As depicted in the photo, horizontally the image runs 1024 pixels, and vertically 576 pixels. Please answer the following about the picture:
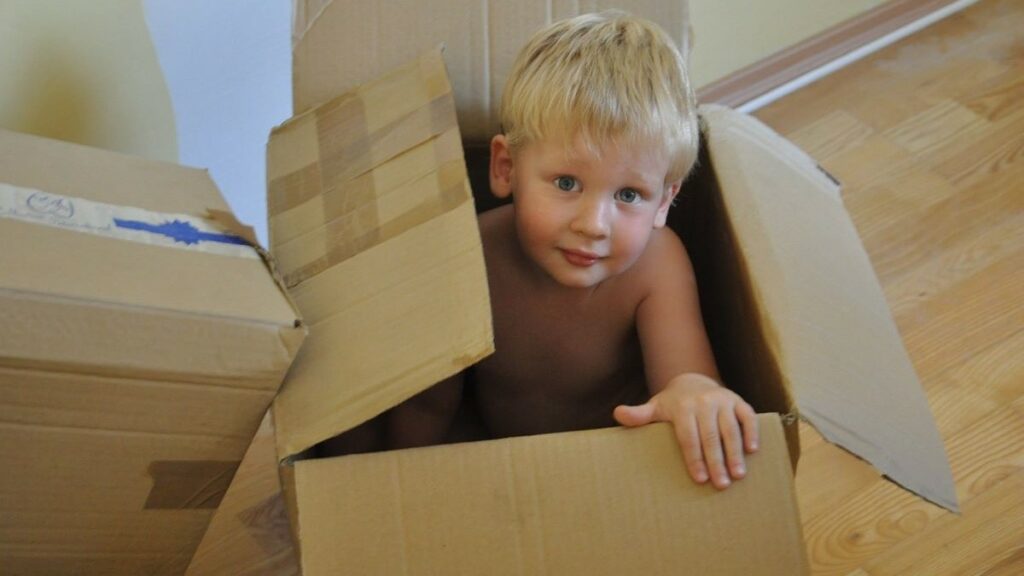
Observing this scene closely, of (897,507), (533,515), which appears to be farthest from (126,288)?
(897,507)

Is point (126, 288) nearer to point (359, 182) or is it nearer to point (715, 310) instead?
point (359, 182)

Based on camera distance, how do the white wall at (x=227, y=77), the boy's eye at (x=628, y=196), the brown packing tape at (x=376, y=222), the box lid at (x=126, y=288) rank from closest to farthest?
the box lid at (x=126, y=288), the brown packing tape at (x=376, y=222), the boy's eye at (x=628, y=196), the white wall at (x=227, y=77)

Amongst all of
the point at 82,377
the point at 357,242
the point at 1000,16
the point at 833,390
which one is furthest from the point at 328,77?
the point at 1000,16

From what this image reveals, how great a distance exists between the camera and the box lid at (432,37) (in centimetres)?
89

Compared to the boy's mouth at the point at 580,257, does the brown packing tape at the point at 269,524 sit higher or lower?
lower

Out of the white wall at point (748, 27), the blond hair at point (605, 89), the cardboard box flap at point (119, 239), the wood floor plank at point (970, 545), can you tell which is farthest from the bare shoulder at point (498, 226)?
the white wall at point (748, 27)

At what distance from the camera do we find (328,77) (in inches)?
35.2

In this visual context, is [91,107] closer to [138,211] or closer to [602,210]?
[138,211]

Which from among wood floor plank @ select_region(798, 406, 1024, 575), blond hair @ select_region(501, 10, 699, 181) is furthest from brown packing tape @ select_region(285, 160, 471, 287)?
wood floor plank @ select_region(798, 406, 1024, 575)

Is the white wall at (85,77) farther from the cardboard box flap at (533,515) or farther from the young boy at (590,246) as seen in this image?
the cardboard box flap at (533,515)

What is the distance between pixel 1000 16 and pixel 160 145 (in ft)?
4.35

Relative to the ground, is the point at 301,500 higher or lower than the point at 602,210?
lower

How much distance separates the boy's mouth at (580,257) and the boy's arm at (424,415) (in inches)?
7.1

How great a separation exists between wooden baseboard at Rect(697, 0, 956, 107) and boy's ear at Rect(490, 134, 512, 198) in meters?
0.73
